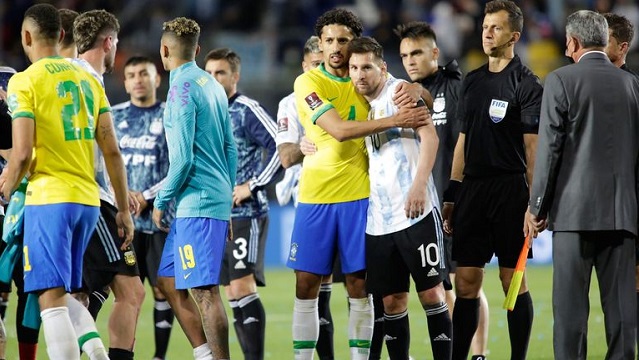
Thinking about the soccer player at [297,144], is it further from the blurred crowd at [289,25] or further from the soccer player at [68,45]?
the blurred crowd at [289,25]

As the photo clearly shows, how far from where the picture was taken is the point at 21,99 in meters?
5.98

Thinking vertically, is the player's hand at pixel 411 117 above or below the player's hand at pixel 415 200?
above

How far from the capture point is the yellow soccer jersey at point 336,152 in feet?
23.4

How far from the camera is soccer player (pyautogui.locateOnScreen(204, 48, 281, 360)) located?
8273 mm

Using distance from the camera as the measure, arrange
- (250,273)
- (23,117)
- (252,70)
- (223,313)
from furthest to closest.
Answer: (252,70) < (250,273) < (223,313) < (23,117)

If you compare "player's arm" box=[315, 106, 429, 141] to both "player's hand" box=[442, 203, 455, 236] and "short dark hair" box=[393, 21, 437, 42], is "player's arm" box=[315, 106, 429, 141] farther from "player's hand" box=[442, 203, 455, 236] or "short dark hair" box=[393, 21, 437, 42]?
"short dark hair" box=[393, 21, 437, 42]

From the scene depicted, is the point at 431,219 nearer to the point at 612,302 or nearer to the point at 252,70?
the point at 612,302

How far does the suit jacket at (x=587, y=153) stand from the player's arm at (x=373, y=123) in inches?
32.5

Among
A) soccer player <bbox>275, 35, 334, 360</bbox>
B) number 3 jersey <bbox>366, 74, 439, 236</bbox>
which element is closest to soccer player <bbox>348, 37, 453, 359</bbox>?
number 3 jersey <bbox>366, 74, 439, 236</bbox>

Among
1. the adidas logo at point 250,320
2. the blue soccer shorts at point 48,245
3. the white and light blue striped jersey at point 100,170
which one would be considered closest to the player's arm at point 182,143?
the white and light blue striped jersey at point 100,170

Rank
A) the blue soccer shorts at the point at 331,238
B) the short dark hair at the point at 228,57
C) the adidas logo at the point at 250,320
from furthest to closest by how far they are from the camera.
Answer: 1. the short dark hair at the point at 228,57
2. the adidas logo at the point at 250,320
3. the blue soccer shorts at the point at 331,238

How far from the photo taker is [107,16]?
708 cm

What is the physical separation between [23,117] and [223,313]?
1.74m

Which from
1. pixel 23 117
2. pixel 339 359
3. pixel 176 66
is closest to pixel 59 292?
pixel 23 117
